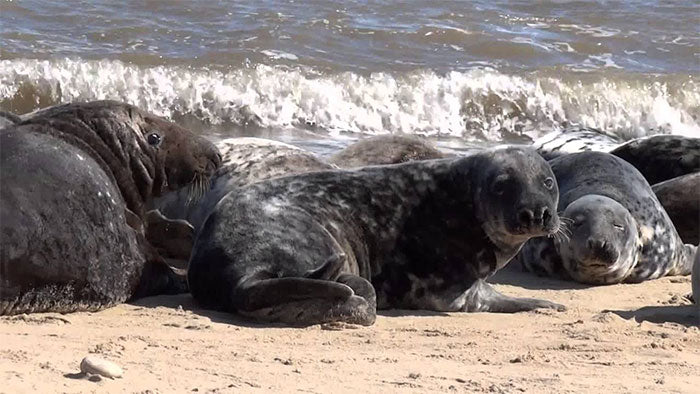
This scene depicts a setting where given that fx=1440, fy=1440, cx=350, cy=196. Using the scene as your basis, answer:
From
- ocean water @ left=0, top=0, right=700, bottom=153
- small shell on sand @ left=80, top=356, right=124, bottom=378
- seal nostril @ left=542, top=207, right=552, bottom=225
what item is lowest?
ocean water @ left=0, top=0, right=700, bottom=153

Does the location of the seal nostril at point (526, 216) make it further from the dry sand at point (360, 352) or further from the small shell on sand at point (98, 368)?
the small shell on sand at point (98, 368)

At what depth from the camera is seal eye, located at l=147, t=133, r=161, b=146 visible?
7156mm

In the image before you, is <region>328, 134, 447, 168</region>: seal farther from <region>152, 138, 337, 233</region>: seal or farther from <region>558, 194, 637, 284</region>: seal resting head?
<region>558, 194, 637, 284</region>: seal resting head

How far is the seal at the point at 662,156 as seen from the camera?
398 inches

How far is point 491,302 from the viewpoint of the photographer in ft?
23.5

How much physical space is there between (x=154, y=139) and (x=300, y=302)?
140 cm

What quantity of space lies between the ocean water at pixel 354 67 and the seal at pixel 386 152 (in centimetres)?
339

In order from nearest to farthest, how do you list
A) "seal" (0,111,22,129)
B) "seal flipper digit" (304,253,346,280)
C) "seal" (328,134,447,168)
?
"seal flipper digit" (304,253,346,280)
"seal" (0,111,22,129)
"seal" (328,134,447,168)

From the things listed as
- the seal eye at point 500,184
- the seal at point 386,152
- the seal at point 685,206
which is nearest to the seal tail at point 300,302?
the seal eye at point 500,184

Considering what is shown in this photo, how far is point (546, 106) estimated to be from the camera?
16.7 metres

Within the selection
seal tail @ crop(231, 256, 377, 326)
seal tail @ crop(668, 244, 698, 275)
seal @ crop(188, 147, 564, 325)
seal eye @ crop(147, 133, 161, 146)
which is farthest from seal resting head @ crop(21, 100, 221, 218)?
seal tail @ crop(668, 244, 698, 275)

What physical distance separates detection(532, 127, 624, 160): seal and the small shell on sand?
627 centimetres

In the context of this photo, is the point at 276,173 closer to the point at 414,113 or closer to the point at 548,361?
the point at 548,361

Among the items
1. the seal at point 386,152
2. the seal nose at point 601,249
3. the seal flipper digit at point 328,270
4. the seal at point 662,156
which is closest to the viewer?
the seal flipper digit at point 328,270
